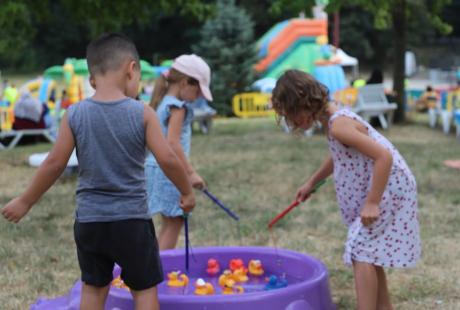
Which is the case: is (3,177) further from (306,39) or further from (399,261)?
(306,39)

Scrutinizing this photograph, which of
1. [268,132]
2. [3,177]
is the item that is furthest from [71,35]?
[3,177]

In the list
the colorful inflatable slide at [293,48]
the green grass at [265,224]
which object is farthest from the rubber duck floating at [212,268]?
the colorful inflatable slide at [293,48]

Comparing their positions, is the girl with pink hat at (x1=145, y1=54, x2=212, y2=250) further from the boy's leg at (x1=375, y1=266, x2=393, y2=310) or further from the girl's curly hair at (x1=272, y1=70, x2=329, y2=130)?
the boy's leg at (x1=375, y1=266, x2=393, y2=310)

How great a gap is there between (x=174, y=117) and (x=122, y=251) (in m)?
1.38

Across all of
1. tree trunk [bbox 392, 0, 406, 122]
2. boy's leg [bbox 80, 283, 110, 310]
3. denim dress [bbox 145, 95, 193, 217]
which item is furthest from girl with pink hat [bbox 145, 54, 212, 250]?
tree trunk [bbox 392, 0, 406, 122]

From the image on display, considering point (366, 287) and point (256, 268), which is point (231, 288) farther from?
point (366, 287)

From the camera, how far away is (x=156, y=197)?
3.74 m

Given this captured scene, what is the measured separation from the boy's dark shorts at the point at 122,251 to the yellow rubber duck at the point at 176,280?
109 cm

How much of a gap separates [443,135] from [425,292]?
752 cm

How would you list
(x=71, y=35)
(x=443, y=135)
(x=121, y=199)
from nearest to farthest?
1. (x=121, y=199)
2. (x=443, y=135)
3. (x=71, y=35)

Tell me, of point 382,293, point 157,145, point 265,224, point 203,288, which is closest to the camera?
point 157,145

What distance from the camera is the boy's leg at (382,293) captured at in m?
3.01

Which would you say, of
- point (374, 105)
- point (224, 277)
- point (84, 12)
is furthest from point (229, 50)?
point (224, 277)

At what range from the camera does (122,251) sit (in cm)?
232
